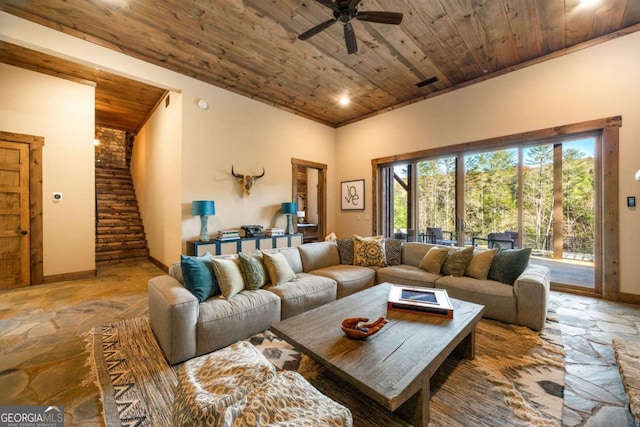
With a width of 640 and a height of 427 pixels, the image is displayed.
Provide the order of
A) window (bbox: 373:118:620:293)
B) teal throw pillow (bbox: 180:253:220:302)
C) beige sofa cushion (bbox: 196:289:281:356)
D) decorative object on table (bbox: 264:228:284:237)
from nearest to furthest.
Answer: beige sofa cushion (bbox: 196:289:281:356) < teal throw pillow (bbox: 180:253:220:302) < window (bbox: 373:118:620:293) < decorative object on table (bbox: 264:228:284:237)

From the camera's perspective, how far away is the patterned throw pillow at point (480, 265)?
2.93m

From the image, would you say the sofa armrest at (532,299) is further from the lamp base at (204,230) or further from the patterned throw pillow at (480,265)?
the lamp base at (204,230)

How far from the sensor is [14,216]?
3799mm

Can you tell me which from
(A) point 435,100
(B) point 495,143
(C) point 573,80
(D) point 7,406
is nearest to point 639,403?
(D) point 7,406

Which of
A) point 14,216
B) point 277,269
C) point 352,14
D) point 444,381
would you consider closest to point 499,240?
point 444,381

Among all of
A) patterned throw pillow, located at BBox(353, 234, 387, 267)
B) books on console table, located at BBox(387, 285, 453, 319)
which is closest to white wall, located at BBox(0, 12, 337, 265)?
patterned throw pillow, located at BBox(353, 234, 387, 267)

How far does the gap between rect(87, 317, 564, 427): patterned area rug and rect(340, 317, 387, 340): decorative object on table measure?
43 cm

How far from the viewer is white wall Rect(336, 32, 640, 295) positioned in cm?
313

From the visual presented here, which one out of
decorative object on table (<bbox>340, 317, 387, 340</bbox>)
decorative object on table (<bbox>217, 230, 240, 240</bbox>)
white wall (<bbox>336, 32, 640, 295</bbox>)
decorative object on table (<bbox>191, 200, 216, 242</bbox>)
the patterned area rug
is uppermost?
white wall (<bbox>336, 32, 640, 295</bbox>)

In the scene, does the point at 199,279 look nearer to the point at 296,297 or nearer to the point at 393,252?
the point at 296,297

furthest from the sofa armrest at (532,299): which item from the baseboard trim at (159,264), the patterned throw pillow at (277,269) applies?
the baseboard trim at (159,264)

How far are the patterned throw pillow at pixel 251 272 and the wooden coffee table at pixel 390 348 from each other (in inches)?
35.0

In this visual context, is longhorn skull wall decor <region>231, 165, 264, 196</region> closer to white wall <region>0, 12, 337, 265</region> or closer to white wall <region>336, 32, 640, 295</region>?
white wall <region>0, 12, 337, 265</region>

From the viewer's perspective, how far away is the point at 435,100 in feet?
15.7
